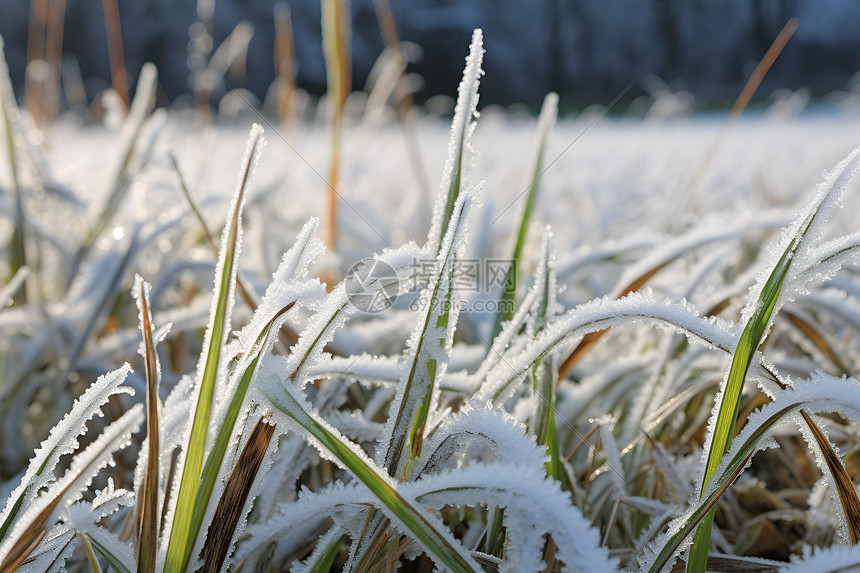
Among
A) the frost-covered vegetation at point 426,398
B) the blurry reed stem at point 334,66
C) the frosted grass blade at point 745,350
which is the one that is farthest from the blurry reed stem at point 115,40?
the frosted grass blade at point 745,350

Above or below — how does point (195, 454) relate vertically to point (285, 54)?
below

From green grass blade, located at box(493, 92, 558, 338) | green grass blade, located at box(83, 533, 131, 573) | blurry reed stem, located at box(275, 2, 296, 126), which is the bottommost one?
green grass blade, located at box(83, 533, 131, 573)

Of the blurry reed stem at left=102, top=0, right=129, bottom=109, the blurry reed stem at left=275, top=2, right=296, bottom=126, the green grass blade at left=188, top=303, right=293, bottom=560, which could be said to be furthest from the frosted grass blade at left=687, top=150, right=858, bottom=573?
the blurry reed stem at left=102, top=0, right=129, bottom=109

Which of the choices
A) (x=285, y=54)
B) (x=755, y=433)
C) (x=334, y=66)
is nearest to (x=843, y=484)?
(x=755, y=433)

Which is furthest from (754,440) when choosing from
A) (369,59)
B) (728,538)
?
(369,59)

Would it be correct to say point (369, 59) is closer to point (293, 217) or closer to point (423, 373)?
point (293, 217)

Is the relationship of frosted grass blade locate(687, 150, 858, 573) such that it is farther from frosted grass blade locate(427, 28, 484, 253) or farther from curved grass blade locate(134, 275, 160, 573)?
curved grass blade locate(134, 275, 160, 573)

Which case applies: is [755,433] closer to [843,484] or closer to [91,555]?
[843,484]
